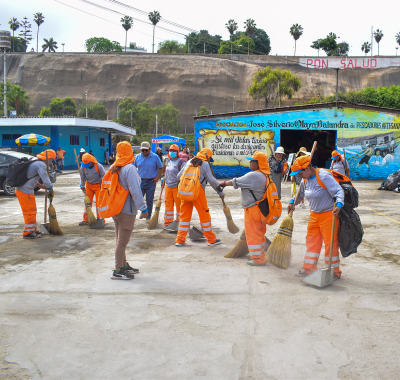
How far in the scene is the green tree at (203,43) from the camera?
111188 millimetres

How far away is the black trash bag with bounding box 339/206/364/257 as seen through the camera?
16.9 feet

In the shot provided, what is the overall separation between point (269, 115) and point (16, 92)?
39.3 m

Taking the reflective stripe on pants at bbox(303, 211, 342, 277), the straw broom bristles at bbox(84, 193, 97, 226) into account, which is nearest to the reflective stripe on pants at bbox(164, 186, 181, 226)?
the straw broom bristles at bbox(84, 193, 97, 226)

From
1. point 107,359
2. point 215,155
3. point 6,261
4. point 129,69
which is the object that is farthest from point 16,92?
point 107,359

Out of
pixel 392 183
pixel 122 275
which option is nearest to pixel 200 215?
pixel 122 275

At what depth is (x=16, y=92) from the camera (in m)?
49.8

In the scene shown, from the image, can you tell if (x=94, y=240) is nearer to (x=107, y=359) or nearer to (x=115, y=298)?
(x=115, y=298)

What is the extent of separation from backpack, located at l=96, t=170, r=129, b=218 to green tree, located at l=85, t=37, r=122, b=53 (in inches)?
4599

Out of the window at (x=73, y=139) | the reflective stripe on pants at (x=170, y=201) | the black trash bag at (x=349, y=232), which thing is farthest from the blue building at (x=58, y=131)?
the black trash bag at (x=349, y=232)

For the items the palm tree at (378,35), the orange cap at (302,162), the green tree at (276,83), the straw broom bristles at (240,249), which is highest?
the palm tree at (378,35)

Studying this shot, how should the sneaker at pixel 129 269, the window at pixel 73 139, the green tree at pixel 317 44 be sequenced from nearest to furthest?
the sneaker at pixel 129 269 < the window at pixel 73 139 < the green tree at pixel 317 44

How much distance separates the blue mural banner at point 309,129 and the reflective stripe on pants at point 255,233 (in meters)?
15.6

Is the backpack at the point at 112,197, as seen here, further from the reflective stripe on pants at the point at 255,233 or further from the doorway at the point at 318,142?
the doorway at the point at 318,142

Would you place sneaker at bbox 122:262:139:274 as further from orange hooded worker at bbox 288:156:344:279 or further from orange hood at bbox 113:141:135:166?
orange hooded worker at bbox 288:156:344:279
